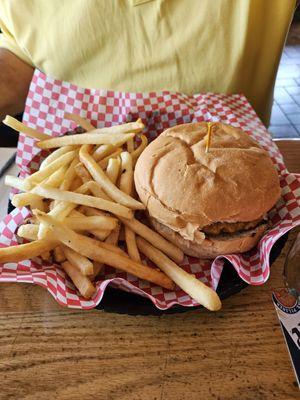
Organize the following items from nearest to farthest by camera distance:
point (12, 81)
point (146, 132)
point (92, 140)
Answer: point (92, 140) < point (146, 132) < point (12, 81)

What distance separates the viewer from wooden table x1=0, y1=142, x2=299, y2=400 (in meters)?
0.81

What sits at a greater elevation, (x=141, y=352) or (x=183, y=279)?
(x=183, y=279)

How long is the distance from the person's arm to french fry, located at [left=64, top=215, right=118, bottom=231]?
980 millimetres

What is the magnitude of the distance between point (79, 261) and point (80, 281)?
0.05 meters

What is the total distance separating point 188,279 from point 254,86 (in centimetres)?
117

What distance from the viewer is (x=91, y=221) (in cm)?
99

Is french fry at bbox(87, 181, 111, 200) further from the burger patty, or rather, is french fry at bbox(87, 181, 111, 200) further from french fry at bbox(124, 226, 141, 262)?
the burger patty

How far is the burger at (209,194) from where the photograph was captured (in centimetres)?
98

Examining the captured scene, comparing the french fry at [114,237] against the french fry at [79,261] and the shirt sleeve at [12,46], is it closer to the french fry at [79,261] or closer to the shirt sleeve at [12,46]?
the french fry at [79,261]

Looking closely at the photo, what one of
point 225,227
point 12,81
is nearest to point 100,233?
point 225,227

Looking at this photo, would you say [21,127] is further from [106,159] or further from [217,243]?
[217,243]

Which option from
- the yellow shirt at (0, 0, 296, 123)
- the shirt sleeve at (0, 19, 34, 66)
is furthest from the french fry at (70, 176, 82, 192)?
the shirt sleeve at (0, 19, 34, 66)

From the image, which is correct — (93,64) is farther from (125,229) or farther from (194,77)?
(125,229)

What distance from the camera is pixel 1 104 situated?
1.69 m
